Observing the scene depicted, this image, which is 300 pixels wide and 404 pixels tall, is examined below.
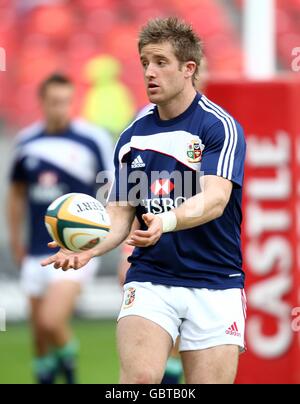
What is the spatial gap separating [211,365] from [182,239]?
0.68 metres

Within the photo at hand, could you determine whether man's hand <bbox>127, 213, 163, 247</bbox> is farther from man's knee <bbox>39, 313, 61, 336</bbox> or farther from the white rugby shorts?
man's knee <bbox>39, 313, 61, 336</bbox>

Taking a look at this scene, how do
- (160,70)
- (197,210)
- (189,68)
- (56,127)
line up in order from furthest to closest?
(56,127) → (189,68) → (160,70) → (197,210)

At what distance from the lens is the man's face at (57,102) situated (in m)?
9.98

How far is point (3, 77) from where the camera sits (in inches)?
620

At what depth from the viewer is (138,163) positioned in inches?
229

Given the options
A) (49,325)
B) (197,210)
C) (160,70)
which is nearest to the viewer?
(197,210)

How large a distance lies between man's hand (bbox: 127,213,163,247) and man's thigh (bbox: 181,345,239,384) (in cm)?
84

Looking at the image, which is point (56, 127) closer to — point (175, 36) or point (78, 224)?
point (175, 36)

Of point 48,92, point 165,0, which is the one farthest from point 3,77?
point 48,92

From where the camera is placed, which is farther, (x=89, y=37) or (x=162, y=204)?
(x=89, y=37)

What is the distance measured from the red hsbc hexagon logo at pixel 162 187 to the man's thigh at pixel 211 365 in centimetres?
85

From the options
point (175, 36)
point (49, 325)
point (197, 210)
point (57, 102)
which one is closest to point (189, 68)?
point (175, 36)

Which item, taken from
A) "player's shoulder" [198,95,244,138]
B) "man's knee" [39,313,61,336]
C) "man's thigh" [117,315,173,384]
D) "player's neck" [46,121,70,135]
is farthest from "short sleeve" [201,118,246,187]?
"player's neck" [46,121,70,135]

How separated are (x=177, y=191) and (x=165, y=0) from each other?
11518mm
